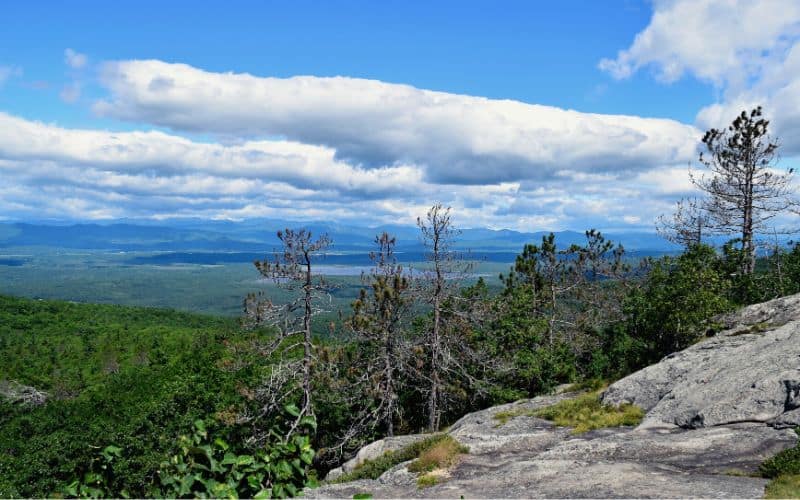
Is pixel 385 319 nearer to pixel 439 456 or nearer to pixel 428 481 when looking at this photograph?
pixel 439 456

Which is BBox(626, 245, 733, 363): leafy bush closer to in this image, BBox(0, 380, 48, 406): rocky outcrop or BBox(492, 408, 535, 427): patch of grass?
BBox(492, 408, 535, 427): patch of grass

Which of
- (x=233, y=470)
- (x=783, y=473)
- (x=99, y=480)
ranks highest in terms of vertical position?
(x=233, y=470)

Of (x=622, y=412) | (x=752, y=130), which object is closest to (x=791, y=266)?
(x=752, y=130)

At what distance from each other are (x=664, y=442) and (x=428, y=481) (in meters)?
7.15

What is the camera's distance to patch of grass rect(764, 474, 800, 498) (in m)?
11.4

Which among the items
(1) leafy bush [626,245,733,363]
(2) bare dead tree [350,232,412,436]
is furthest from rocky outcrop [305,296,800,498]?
(2) bare dead tree [350,232,412,436]

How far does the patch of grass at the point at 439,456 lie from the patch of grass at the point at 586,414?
14.5ft

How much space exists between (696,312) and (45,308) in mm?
121274

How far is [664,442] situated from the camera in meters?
16.5

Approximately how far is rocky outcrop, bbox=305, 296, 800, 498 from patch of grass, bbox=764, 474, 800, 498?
0.87 ft

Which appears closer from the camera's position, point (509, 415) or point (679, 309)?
point (509, 415)

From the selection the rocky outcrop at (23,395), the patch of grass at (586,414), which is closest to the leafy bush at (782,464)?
the patch of grass at (586,414)

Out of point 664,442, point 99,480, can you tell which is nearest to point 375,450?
point 664,442

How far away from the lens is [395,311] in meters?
34.9
